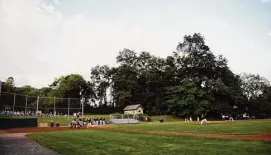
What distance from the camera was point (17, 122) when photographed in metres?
39.8

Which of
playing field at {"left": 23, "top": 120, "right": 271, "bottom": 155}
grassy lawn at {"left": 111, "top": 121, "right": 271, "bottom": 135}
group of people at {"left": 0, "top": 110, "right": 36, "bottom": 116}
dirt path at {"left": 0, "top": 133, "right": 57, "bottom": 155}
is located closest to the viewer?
playing field at {"left": 23, "top": 120, "right": 271, "bottom": 155}

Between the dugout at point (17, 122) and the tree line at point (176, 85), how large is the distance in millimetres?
36758

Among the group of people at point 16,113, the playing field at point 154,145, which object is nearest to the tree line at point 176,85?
the group of people at point 16,113

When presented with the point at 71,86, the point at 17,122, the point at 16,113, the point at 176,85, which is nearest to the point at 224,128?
the point at 17,122

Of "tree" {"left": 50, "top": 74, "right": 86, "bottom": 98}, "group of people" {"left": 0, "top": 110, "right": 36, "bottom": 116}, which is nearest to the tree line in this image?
"tree" {"left": 50, "top": 74, "right": 86, "bottom": 98}

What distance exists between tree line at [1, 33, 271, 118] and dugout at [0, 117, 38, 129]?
121ft

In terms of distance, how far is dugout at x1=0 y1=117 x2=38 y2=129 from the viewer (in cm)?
3660

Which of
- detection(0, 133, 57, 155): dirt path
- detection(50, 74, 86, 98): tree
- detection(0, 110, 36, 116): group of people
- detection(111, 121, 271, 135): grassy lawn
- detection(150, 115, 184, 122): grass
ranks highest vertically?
detection(50, 74, 86, 98): tree

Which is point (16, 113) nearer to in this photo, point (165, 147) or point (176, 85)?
point (165, 147)

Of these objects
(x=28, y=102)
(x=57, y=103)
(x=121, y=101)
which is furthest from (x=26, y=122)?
(x=121, y=101)

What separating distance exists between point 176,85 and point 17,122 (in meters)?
54.4

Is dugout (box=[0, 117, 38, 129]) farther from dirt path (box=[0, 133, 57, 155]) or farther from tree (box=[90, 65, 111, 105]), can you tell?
tree (box=[90, 65, 111, 105])

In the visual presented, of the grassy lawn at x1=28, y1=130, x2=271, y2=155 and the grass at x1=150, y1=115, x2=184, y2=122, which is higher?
the grassy lawn at x1=28, y1=130, x2=271, y2=155

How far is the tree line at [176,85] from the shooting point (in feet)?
245
